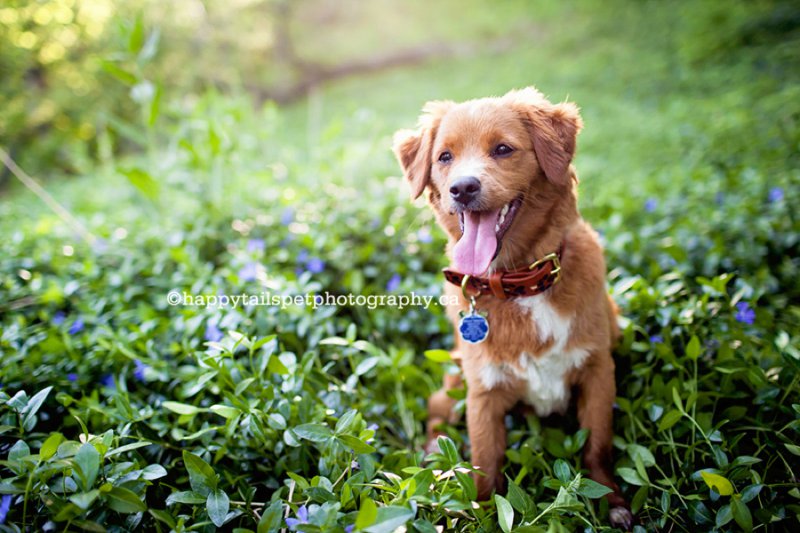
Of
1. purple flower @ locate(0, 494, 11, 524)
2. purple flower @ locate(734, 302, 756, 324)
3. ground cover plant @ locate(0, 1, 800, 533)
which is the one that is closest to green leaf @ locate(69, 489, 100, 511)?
ground cover plant @ locate(0, 1, 800, 533)

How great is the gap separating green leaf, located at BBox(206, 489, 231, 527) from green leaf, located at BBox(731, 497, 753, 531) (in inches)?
62.7

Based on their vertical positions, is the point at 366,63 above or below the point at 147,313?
above

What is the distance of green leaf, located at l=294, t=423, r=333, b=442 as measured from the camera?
1.61 meters

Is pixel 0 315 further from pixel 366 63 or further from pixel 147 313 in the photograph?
pixel 366 63

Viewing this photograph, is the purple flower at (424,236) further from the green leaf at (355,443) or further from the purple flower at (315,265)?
the green leaf at (355,443)

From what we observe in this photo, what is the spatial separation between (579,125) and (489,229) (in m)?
0.60

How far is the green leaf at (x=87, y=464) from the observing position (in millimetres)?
1342

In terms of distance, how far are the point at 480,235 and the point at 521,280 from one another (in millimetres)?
246

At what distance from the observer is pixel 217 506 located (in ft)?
5.00

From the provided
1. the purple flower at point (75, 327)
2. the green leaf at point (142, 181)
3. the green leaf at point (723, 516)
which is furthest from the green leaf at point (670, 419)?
the green leaf at point (142, 181)

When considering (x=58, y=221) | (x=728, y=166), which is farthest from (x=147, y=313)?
(x=728, y=166)

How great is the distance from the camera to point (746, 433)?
1956mm

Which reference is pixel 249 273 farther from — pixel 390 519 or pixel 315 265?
pixel 390 519

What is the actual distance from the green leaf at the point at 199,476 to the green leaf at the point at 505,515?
0.93 meters
